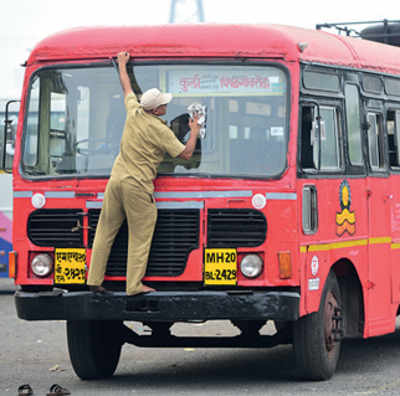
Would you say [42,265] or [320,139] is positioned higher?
[320,139]

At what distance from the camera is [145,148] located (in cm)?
978

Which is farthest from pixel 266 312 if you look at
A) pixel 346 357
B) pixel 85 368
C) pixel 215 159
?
pixel 346 357

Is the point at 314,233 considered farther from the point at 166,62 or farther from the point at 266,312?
the point at 166,62

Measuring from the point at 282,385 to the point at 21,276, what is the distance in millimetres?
2225

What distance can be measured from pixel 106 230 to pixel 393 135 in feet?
10.8

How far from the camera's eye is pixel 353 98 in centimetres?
1096

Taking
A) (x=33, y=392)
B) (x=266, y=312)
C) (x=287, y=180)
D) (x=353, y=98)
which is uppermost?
(x=353, y=98)

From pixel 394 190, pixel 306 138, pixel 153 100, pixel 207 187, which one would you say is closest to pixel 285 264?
pixel 207 187

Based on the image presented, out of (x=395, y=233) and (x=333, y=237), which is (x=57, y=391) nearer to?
(x=333, y=237)

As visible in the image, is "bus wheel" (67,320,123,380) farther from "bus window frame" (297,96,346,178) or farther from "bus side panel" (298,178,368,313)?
"bus window frame" (297,96,346,178)

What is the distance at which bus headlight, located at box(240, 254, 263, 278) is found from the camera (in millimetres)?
9664

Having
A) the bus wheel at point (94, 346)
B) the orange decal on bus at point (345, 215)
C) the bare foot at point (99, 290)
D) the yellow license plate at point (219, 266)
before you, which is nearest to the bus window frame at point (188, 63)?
the yellow license plate at point (219, 266)

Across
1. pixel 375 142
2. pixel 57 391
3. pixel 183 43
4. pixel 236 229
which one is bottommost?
pixel 57 391

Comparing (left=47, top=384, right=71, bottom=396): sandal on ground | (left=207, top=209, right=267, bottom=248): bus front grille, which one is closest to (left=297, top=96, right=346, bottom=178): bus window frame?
(left=207, top=209, right=267, bottom=248): bus front grille
